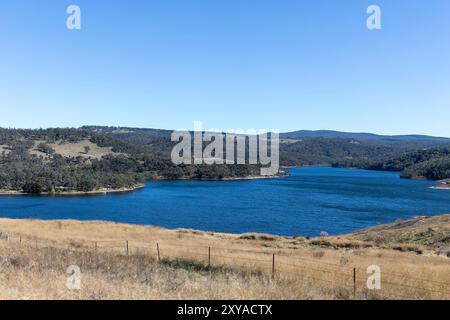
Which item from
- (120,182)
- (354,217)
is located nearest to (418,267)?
(354,217)

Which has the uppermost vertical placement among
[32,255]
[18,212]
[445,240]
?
[32,255]

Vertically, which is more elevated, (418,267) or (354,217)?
(418,267)

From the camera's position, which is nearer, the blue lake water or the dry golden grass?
the dry golden grass

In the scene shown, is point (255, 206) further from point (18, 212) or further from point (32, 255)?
point (32, 255)

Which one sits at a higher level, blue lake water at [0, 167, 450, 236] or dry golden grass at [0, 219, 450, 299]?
dry golden grass at [0, 219, 450, 299]

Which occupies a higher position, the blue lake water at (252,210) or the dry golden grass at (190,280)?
the dry golden grass at (190,280)

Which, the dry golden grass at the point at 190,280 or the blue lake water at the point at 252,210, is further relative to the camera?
the blue lake water at the point at 252,210

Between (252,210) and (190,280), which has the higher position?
(190,280)

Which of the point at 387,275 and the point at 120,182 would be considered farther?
the point at 120,182

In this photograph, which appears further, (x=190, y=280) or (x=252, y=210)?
(x=252, y=210)
